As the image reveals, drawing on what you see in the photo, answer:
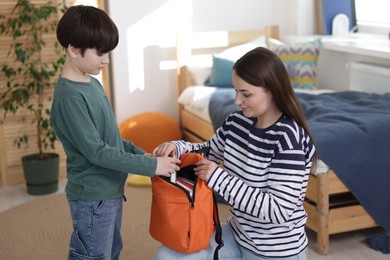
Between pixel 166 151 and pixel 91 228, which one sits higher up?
pixel 166 151

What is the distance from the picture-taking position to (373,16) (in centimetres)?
405

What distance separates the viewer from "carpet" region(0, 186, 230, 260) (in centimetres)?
281

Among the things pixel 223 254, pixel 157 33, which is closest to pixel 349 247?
pixel 223 254

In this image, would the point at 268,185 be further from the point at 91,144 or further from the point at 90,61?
the point at 90,61

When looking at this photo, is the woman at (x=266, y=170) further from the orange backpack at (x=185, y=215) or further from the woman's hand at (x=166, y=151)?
the woman's hand at (x=166, y=151)

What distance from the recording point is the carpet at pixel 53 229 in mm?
2807

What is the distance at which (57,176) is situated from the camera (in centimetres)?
372

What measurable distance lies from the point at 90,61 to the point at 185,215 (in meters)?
0.53

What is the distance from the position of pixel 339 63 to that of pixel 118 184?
8.17ft

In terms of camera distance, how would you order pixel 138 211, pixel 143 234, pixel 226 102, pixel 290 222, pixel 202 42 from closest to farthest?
pixel 290 222 < pixel 143 234 < pixel 138 211 < pixel 226 102 < pixel 202 42

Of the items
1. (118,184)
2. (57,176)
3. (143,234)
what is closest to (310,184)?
(143,234)

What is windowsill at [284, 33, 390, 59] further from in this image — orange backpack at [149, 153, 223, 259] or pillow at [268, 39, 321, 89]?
orange backpack at [149, 153, 223, 259]

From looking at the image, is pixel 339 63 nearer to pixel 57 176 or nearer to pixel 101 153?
pixel 57 176

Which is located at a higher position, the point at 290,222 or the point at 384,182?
the point at 290,222
